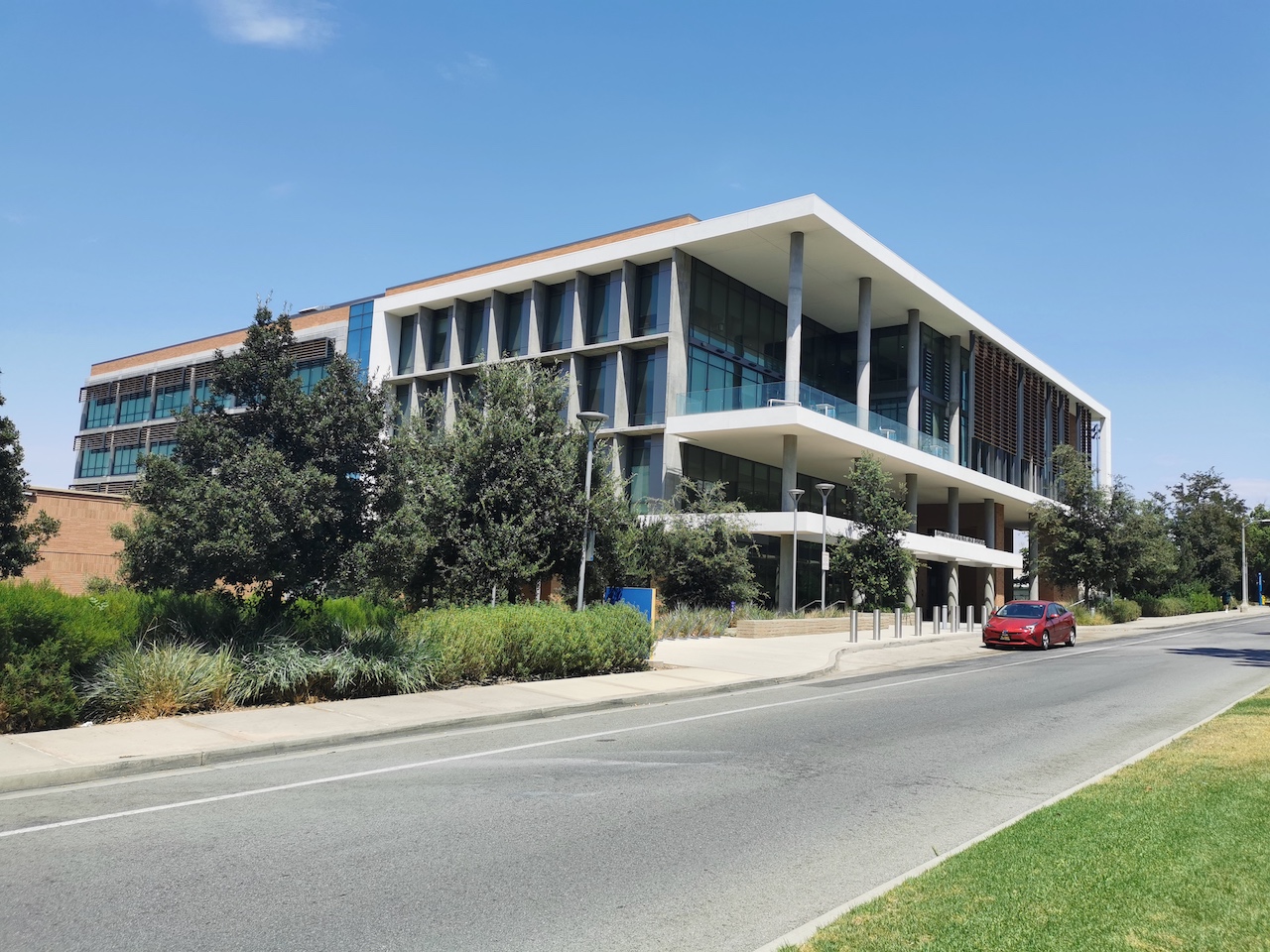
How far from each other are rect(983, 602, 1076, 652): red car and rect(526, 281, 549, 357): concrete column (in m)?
22.6

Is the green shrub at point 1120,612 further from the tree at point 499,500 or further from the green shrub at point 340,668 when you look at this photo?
the green shrub at point 340,668

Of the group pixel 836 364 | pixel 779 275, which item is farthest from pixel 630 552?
pixel 836 364

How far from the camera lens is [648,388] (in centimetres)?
3919

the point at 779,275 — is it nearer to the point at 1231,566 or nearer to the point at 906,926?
the point at 906,926

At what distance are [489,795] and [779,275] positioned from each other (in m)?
37.3

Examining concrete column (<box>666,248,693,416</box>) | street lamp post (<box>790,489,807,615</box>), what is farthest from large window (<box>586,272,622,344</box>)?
street lamp post (<box>790,489,807,615</box>)

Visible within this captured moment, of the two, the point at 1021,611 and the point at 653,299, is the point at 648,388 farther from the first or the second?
the point at 1021,611

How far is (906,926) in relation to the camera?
4.58m

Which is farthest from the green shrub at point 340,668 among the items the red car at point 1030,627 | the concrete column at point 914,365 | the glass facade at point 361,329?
the glass facade at point 361,329

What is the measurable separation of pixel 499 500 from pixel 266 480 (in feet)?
25.1

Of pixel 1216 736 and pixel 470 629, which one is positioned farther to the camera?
pixel 470 629

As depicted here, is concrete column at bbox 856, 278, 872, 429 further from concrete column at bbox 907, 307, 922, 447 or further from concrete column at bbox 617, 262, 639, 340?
concrete column at bbox 617, 262, 639, 340

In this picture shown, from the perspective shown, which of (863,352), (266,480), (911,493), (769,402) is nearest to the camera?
(266,480)

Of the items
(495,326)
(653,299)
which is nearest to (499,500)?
(653,299)
